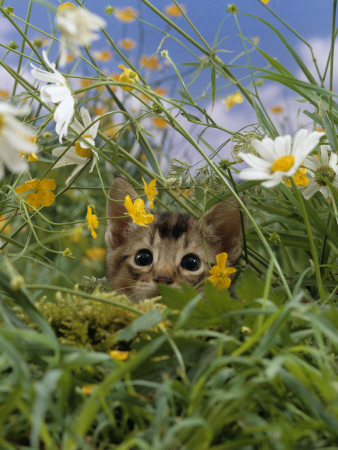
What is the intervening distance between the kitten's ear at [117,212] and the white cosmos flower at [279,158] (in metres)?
0.79

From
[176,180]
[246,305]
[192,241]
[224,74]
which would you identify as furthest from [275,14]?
[246,305]

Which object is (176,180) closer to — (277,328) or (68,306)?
(68,306)

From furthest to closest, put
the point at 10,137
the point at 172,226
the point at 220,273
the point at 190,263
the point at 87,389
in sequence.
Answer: the point at 172,226 < the point at 190,263 < the point at 220,273 < the point at 87,389 < the point at 10,137

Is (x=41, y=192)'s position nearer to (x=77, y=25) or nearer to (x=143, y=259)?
(x=143, y=259)

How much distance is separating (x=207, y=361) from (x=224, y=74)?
107 centimetres

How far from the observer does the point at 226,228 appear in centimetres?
204

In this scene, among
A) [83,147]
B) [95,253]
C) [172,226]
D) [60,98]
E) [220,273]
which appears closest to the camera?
[60,98]

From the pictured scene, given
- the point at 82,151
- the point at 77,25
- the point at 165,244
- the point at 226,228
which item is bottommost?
the point at 165,244

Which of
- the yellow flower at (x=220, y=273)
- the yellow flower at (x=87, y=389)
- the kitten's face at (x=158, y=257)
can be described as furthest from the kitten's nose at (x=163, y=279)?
the yellow flower at (x=87, y=389)

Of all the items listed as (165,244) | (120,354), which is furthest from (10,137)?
(165,244)

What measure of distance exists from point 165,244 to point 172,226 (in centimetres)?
10

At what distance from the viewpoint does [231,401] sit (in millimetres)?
812

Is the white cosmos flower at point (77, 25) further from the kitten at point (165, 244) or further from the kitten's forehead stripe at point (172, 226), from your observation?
the kitten's forehead stripe at point (172, 226)

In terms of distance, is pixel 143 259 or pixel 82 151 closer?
pixel 82 151
